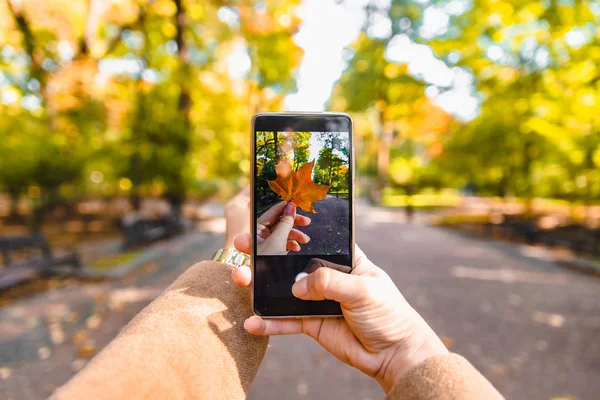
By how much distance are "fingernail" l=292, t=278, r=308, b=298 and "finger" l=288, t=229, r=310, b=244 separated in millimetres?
132

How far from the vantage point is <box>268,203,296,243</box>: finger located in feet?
4.70

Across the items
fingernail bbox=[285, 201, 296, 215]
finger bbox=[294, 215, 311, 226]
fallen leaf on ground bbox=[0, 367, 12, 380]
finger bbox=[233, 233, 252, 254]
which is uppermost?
fingernail bbox=[285, 201, 296, 215]

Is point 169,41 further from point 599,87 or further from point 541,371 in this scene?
point 541,371

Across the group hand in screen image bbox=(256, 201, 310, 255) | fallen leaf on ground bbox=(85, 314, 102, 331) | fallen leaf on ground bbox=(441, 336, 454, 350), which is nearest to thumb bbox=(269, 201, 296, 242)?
hand in screen image bbox=(256, 201, 310, 255)

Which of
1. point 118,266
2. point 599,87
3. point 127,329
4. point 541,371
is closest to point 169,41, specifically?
point 118,266

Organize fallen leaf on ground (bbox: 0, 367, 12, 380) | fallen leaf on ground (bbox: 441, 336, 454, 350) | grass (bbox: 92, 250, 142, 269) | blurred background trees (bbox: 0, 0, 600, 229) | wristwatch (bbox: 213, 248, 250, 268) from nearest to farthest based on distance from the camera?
wristwatch (bbox: 213, 248, 250, 268) < fallen leaf on ground (bbox: 0, 367, 12, 380) < fallen leaf on ground (bbox: 441, 336, 454, 350) < grass (bbox: 92, 250, 142, 269) < blurred background trees (bbox: 0, 0, 600, 229)

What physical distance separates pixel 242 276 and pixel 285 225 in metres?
0.22

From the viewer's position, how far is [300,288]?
55.1 inches

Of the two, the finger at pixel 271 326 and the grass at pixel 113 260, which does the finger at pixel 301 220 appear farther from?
the grass at pixel 113 260

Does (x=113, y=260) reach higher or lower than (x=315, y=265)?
lower

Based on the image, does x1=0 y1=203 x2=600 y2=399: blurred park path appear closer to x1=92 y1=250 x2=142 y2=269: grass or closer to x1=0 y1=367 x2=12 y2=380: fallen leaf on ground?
x1=0 y1=367 x2=12 y2=380: fallen leaf on ground

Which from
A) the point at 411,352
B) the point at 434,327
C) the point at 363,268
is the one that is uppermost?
the point at 363,268

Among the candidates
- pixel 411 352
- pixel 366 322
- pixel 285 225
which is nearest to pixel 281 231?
pixel 285 225

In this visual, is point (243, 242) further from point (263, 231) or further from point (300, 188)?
point (300, 188)
